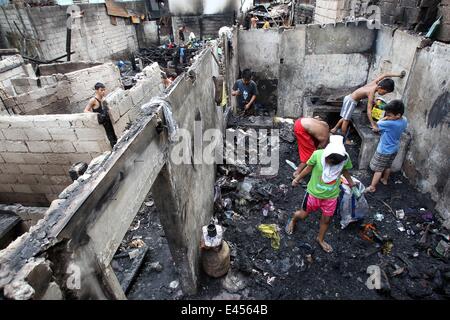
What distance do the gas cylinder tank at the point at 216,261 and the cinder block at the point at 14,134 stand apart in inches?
124

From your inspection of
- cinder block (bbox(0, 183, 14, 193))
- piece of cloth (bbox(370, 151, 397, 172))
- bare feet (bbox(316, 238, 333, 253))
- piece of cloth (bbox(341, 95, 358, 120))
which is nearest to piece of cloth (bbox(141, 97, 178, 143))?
bare feet (bbox(316, 238, 333, 253))

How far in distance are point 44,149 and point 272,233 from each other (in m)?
3.90

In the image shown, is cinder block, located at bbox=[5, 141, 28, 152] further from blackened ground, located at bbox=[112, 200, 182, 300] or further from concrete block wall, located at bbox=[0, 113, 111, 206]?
blackened ground, located at bbox=[112, 200, 182, 300]

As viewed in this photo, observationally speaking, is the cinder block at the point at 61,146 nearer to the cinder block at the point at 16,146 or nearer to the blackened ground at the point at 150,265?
the cinder block at the point at 16,146

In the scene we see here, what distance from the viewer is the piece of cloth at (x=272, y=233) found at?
4590 mm

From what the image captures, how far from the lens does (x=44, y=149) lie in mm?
4031

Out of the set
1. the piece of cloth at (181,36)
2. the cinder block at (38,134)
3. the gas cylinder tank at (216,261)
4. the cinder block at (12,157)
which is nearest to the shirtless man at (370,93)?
the gas cylinder tank at (216,261)

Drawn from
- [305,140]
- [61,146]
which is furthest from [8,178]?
[305,140]

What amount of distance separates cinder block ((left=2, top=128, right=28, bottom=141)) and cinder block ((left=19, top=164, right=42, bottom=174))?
49cm

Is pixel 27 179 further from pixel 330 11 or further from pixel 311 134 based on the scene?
pixel 330 11

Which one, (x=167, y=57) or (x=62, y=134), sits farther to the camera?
(x=167, y=57)

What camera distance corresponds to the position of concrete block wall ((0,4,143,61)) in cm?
1028

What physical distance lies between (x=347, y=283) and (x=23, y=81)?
287 inches
